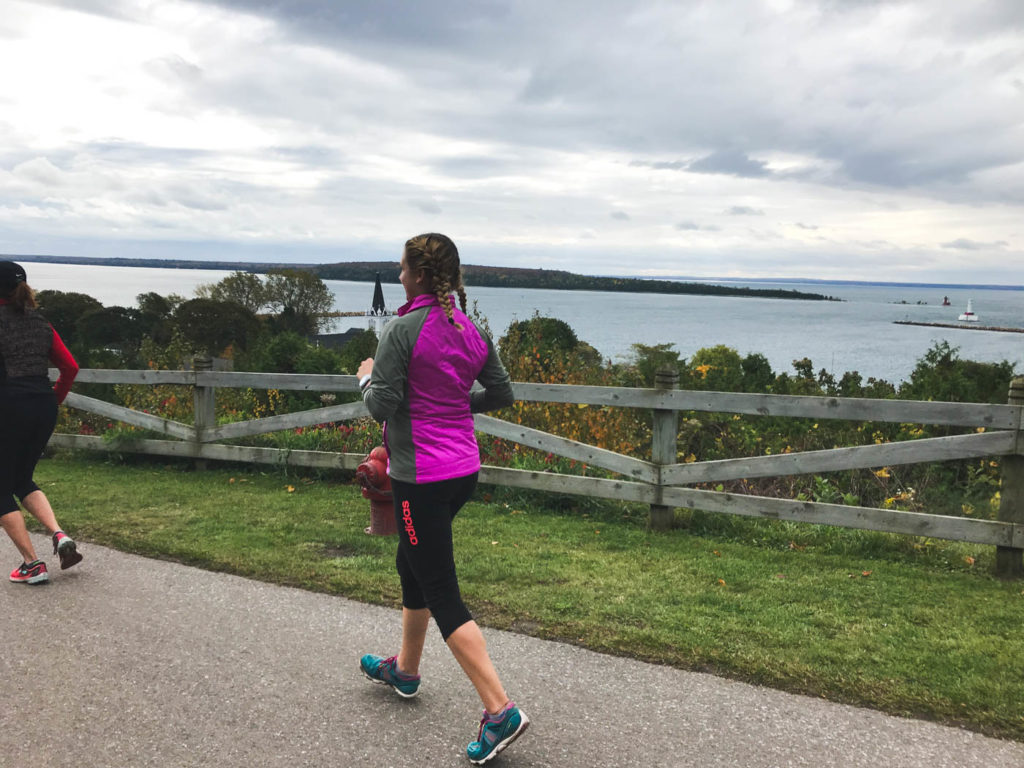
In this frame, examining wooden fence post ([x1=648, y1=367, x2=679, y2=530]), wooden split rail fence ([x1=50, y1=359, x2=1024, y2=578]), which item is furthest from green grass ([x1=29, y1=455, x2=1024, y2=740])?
Result: wooden split rail fence ([x1=50, y1=359, x2=1024, y2=578])

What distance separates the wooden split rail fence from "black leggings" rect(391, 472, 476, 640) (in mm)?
3657

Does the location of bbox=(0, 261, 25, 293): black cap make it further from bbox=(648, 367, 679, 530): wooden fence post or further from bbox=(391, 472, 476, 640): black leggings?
bbox=(648, 367, 679, 530): wooden fence post

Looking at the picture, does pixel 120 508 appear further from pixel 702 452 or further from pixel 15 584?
pixel 702 452

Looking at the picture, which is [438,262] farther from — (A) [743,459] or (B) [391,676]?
(A) [743,459]

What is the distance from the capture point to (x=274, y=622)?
4.68 m

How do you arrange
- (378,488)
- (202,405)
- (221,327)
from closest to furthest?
1. (378,488)
2. (202,405)
3. (221,327)

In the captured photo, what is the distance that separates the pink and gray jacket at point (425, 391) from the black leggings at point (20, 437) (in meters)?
3.13

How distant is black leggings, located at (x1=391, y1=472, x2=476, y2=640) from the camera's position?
326 centimetres

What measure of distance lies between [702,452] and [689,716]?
634 cm

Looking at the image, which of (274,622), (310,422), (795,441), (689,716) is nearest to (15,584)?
(274,622)

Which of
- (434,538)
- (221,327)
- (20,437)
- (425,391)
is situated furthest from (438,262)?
(221,327)

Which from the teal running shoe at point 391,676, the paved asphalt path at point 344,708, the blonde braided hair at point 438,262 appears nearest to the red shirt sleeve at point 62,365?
the paved asphalt path at point 344,708

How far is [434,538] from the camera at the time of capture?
3.28 metres

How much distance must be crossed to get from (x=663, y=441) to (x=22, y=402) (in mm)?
4608
